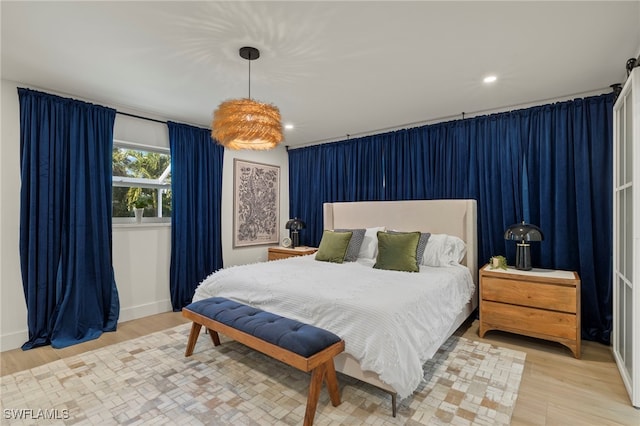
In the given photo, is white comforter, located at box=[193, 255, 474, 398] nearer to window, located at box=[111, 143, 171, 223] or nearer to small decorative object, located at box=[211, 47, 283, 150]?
small decorative object, located at box=[211, 47, 283, 150]

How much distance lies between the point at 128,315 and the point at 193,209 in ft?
4.74

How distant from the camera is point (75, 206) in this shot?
3178mm

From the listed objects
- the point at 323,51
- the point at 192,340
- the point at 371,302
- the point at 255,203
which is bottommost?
the point at 192,340

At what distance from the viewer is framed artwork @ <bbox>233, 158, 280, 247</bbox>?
15.8 ft

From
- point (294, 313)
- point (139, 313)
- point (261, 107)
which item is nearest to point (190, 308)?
point (294, 313)

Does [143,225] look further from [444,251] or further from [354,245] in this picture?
[444,251]

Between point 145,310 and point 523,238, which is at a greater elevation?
point 523,238

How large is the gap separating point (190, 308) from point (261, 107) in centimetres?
177

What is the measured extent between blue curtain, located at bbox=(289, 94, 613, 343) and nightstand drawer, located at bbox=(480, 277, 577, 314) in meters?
0.56

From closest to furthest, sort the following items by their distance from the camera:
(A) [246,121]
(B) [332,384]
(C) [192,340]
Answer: (B) [332,384] → (A) [246,121] → (C) [192,340]

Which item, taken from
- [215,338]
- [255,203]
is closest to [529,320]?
[215,338]

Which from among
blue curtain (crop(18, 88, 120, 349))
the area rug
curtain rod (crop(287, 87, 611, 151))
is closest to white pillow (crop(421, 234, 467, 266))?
the area rug

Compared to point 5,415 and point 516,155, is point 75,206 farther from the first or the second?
point 516,155

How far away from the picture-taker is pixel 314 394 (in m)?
1.83
